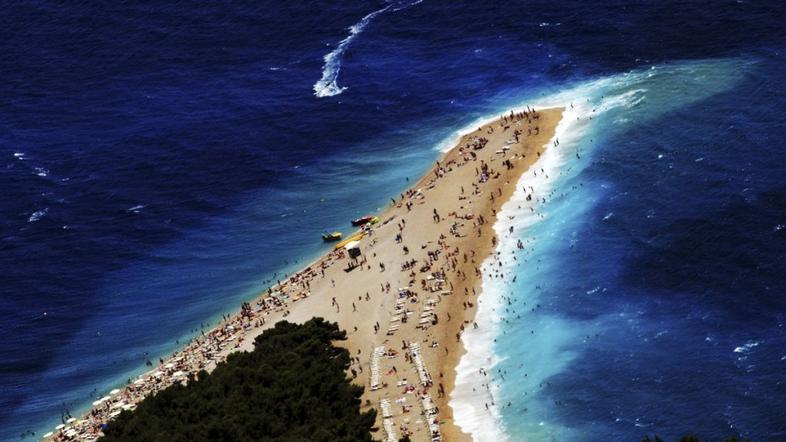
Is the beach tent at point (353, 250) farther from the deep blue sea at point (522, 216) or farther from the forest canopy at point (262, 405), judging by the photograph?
the forest canopy at point (262, 405)

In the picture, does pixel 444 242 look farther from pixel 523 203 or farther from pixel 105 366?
pixel 105 366

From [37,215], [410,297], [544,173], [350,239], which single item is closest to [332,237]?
[350,239]

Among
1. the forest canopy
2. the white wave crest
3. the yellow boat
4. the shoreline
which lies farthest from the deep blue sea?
the forest canopy

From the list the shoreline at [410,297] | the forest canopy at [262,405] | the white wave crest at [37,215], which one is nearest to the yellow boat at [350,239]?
the shoreline at [410,297]

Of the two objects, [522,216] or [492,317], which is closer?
[492,317]

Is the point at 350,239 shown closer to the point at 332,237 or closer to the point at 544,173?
the point at 332,237

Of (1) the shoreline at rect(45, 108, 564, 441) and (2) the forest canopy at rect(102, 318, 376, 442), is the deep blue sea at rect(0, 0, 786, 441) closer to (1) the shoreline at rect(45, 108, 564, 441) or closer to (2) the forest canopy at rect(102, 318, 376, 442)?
(1) the shoreline at rect(45, 108, 564, 441)
